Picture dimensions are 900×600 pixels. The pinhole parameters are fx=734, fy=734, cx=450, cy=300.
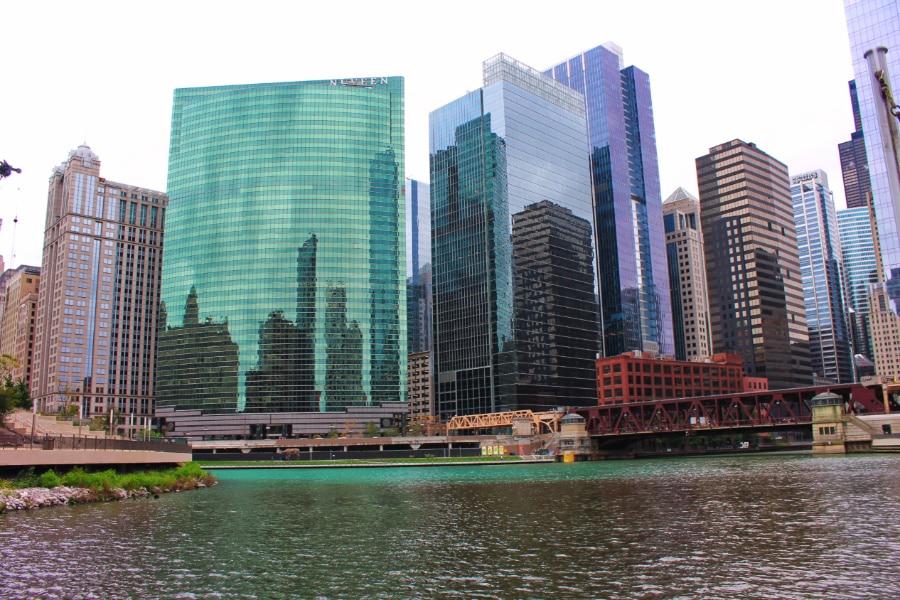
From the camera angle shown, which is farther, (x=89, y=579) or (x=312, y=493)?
(x=312, y=493)

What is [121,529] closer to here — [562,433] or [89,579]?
[89,579]

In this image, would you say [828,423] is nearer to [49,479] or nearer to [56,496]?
[56,496]

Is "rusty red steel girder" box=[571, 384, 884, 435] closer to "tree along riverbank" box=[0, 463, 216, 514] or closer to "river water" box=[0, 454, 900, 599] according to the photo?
"river water" box=[0, 454, 900, 599]

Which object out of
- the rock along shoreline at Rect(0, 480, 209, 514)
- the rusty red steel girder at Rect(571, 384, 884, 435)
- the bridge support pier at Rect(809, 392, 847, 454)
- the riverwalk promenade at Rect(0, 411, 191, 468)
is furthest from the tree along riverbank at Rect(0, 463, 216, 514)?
the rusty red steel girder at Rect(571, 384, 884, 435)

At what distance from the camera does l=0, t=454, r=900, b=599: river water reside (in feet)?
102

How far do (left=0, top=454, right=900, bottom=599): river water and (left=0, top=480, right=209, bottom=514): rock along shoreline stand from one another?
2.37 meters

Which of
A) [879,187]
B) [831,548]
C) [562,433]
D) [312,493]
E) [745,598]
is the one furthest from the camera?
[562,433]

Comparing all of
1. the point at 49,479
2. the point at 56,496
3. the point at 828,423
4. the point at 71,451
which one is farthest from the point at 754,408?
the point at 56,496

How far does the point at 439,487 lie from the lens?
9662 cm

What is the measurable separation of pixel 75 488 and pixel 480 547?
47.9m

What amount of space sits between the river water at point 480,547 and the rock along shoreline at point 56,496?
2.37m

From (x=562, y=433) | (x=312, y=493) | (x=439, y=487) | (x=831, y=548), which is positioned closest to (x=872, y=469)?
(x=439, y=487)

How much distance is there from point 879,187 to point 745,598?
180 metres

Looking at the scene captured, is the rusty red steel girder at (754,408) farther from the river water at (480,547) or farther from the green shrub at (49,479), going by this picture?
the green shrub at (49,479)
